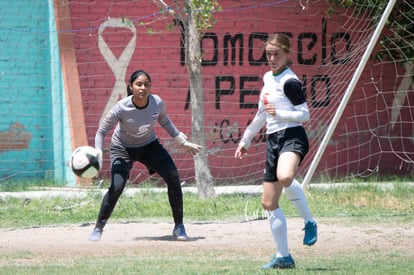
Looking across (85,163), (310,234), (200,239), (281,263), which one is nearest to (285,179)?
(310,234)

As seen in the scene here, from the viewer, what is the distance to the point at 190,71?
12383 millimetres

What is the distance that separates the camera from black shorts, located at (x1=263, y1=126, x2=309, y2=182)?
7.23m

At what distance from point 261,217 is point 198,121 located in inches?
89.1

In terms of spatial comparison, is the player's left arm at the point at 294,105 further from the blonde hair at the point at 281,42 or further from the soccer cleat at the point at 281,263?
the soccer cleat at the point at 281,263

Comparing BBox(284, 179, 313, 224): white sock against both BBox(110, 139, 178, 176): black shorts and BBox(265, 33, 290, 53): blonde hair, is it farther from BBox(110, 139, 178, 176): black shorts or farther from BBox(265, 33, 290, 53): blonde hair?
BBox(110, 139, 178, 176): black shorts

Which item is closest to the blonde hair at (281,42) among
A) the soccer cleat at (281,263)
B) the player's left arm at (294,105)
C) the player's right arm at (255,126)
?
the player's left arm at (294,105)

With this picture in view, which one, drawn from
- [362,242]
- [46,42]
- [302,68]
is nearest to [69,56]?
[46,42]

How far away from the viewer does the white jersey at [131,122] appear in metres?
8.96

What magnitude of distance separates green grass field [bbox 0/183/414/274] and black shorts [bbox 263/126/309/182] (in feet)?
2.83

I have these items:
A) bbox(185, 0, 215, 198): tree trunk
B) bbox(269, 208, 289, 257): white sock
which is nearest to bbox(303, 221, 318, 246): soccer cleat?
bbox(269, 208, 289, 257): white sock

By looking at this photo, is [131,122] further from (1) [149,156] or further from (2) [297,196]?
(2) [297,196]

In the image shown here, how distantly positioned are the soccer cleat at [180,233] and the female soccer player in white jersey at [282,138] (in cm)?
202

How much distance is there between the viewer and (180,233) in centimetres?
919

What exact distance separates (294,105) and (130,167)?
263cm
